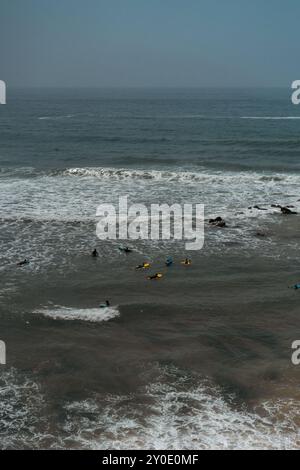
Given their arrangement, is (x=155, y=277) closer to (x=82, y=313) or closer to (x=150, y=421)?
(x=82, y=313)

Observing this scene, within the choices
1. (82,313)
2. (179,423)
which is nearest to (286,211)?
(82,313)

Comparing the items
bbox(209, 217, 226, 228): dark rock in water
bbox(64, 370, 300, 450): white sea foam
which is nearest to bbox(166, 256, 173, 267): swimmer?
bbox(209, 217, 226, 228): dark rock in water

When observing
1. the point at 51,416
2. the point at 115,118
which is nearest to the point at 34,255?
the point at 51,416

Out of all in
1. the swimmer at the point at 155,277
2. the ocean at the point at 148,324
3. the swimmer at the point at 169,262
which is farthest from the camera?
the swimmer at the point at 169,262

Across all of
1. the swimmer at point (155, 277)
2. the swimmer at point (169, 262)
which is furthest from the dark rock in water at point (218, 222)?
the swimmer at point (155, 277)

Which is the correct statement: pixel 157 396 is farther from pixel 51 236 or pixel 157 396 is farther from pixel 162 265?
pixel 51 236

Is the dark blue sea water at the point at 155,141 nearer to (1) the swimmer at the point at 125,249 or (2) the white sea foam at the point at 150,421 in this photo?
(1) the swimmer at the point at 125,249
